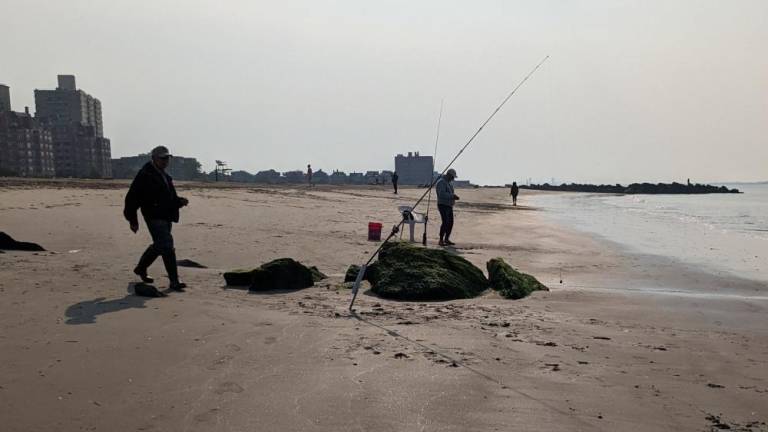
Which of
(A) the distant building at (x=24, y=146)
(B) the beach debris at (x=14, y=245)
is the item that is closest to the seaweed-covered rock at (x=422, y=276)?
(B) the beach debris at (x=14, y=245)

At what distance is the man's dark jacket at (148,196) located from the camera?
5.69 metres

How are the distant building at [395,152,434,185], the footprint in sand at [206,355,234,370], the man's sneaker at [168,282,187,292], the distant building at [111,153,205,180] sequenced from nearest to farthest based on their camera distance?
the footprint in sand at [206,355,234,370], the man's sneaker at [168,282,187,292], the distant building at [111,153,205,180], the distant building at [395,152,434,185]

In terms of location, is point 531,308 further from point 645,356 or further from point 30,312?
point 30,312

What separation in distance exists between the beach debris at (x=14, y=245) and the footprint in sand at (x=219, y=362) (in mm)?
5203

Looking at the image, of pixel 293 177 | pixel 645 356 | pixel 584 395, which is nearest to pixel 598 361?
pixel 645 356

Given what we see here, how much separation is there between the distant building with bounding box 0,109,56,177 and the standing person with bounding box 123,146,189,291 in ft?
298

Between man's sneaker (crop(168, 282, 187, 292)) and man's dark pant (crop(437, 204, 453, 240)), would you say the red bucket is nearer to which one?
man's dark pant (crop(437, 204, 453, 240))

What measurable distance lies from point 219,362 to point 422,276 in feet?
9.57

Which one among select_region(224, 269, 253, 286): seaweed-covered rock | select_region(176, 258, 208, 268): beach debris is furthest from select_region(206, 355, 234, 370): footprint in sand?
select_region(176, 258, 208, 268): beach debris

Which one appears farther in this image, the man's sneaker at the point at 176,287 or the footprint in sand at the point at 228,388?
the man's sneaker at the point at 176,287

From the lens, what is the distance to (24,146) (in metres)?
89.2

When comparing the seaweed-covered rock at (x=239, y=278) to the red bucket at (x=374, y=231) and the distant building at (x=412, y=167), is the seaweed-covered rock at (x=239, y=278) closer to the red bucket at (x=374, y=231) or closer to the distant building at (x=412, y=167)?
the red bucket at (x=374, y=231)

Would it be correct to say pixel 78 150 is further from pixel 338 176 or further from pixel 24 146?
pixel 338 176

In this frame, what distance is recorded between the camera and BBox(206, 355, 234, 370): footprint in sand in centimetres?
330
